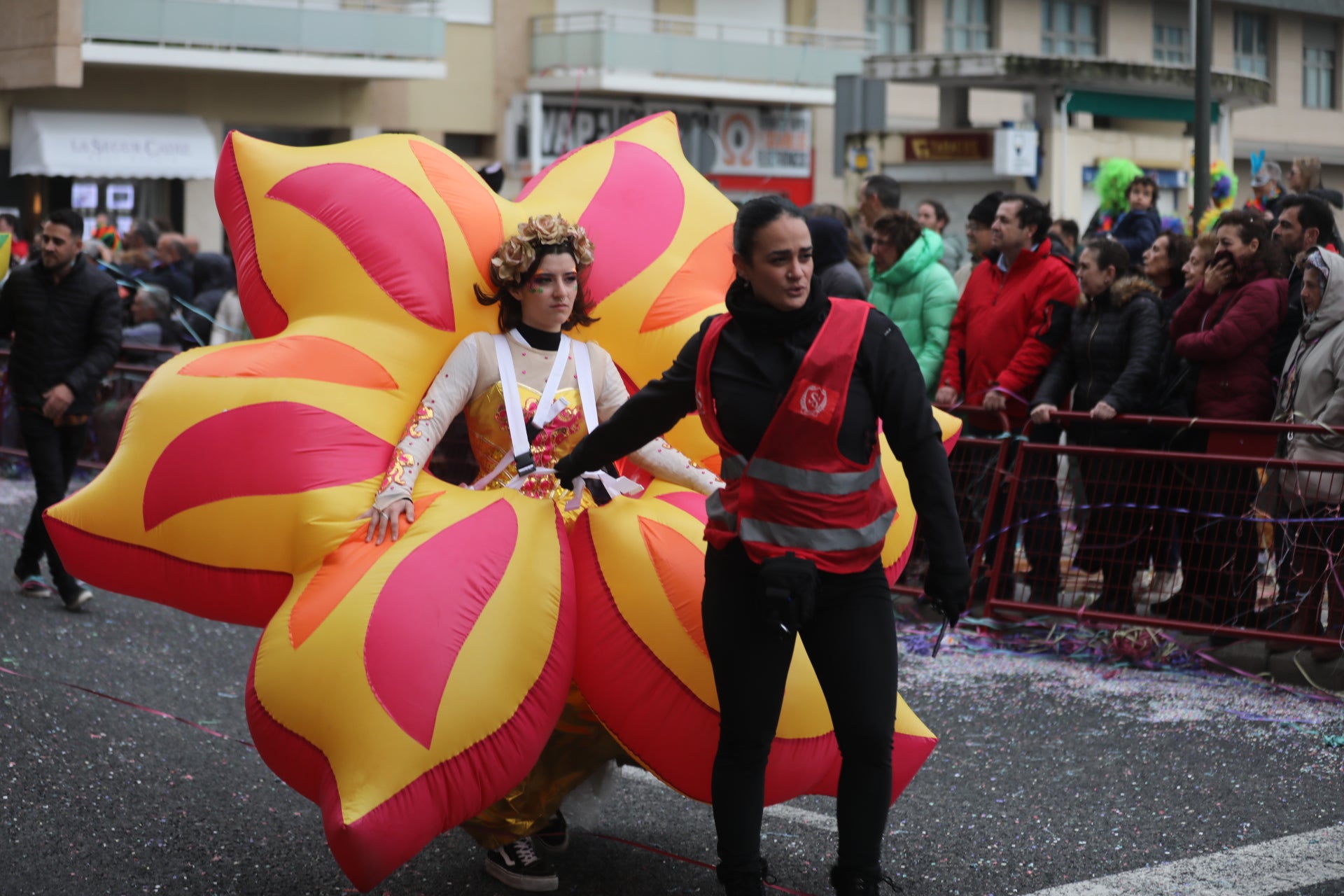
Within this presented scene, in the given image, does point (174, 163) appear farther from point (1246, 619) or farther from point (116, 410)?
point (1246, 619)

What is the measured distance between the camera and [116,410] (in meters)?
12.7

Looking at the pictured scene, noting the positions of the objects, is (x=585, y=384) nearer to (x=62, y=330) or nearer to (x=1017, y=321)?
(x=1017, y=321)

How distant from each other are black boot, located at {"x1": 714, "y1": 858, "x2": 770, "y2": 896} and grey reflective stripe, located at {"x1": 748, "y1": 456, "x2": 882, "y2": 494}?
3.24 feet

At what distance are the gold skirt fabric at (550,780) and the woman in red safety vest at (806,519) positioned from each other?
2.06 feet

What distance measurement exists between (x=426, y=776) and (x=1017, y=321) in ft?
16.9

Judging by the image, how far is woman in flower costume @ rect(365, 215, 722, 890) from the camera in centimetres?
463

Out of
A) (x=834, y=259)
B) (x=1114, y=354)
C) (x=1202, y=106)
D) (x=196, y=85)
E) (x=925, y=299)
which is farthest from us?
(x=196, y=85)

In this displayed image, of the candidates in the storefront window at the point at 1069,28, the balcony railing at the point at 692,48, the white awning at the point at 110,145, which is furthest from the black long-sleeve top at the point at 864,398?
the storefront window at the point at 1069,28

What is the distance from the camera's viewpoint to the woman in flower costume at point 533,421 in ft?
15.2

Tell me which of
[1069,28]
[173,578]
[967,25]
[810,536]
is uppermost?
[1069,28]

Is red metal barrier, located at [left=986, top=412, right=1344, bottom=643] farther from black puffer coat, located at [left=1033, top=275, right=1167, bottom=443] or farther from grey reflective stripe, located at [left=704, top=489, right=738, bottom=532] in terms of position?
grey reflective stripe, located at [left=704, top=489, right=738, bottom=532]

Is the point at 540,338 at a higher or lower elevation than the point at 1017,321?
lower

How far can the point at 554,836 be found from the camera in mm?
4977

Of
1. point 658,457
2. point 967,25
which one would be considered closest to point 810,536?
point 658,457
